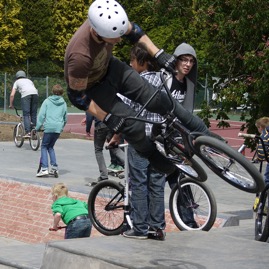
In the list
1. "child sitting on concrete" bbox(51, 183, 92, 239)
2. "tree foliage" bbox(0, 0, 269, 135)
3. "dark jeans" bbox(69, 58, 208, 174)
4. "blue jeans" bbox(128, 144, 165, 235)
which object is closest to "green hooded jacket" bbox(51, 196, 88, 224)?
"child sitting on concrete" bbox(51, 183, 92, 239)

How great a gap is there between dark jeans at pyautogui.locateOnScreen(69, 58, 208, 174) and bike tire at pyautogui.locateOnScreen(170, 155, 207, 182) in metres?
0.33

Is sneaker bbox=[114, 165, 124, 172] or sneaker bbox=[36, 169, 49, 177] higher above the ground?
sneaker bbox=[114, 165, 124, 172]

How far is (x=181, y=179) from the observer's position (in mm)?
9859

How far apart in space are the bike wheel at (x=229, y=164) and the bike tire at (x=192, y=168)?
0.55 ft

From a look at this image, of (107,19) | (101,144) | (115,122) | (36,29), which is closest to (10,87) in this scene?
(36,29)

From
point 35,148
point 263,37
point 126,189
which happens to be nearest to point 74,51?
point 126,189

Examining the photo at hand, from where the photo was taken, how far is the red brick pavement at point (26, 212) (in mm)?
13031

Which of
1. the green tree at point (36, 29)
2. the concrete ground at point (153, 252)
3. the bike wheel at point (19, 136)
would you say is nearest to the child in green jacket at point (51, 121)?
the concrete ground at point (153, 252)

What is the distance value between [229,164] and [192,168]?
1.85 ft

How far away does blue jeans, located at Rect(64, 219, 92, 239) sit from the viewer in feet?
33.8

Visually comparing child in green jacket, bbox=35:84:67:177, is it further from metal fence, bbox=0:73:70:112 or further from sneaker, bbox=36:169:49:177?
metal fence, bbox=0:73:70:112

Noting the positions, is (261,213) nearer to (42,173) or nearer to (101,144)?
(101,144)

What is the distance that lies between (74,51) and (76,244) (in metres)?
2.25

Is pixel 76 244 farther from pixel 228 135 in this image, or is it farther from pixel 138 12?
pixel 138 12
